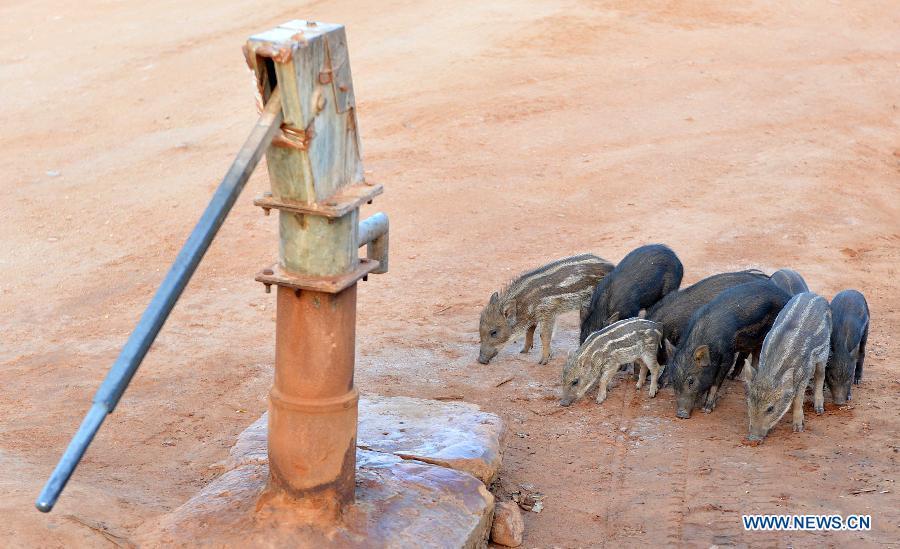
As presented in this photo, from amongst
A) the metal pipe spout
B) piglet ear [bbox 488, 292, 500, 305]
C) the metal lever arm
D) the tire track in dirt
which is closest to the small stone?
the tire track in dirt

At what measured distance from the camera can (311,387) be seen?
4324 mm

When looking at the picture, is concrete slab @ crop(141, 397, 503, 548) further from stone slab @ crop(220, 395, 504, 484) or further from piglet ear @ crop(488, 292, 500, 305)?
piglet ear @ crop(488, 292, 500, 305)

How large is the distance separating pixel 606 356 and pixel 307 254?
11.9ft

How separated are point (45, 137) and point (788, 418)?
1011 centimetres

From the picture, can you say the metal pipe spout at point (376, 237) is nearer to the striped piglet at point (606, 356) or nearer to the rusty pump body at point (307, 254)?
the rusty pump body at point (307, 254)

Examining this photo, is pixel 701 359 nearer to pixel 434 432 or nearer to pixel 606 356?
pixel 606 356

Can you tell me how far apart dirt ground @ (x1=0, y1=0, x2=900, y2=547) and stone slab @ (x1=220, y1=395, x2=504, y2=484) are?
0.43 metres

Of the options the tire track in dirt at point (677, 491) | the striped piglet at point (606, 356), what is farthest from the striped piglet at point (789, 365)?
the striped piglet at point (606, 356)

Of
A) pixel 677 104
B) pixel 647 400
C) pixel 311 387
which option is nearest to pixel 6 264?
pixel 647 400

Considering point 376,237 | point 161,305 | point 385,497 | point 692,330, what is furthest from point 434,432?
point 161,305

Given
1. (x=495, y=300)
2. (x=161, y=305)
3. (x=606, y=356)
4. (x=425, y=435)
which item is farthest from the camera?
(x=495, y=300)

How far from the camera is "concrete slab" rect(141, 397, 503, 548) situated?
14.7 ft

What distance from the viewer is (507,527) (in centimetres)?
530

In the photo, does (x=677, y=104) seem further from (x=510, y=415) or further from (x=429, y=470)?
(x=429, y=470)
